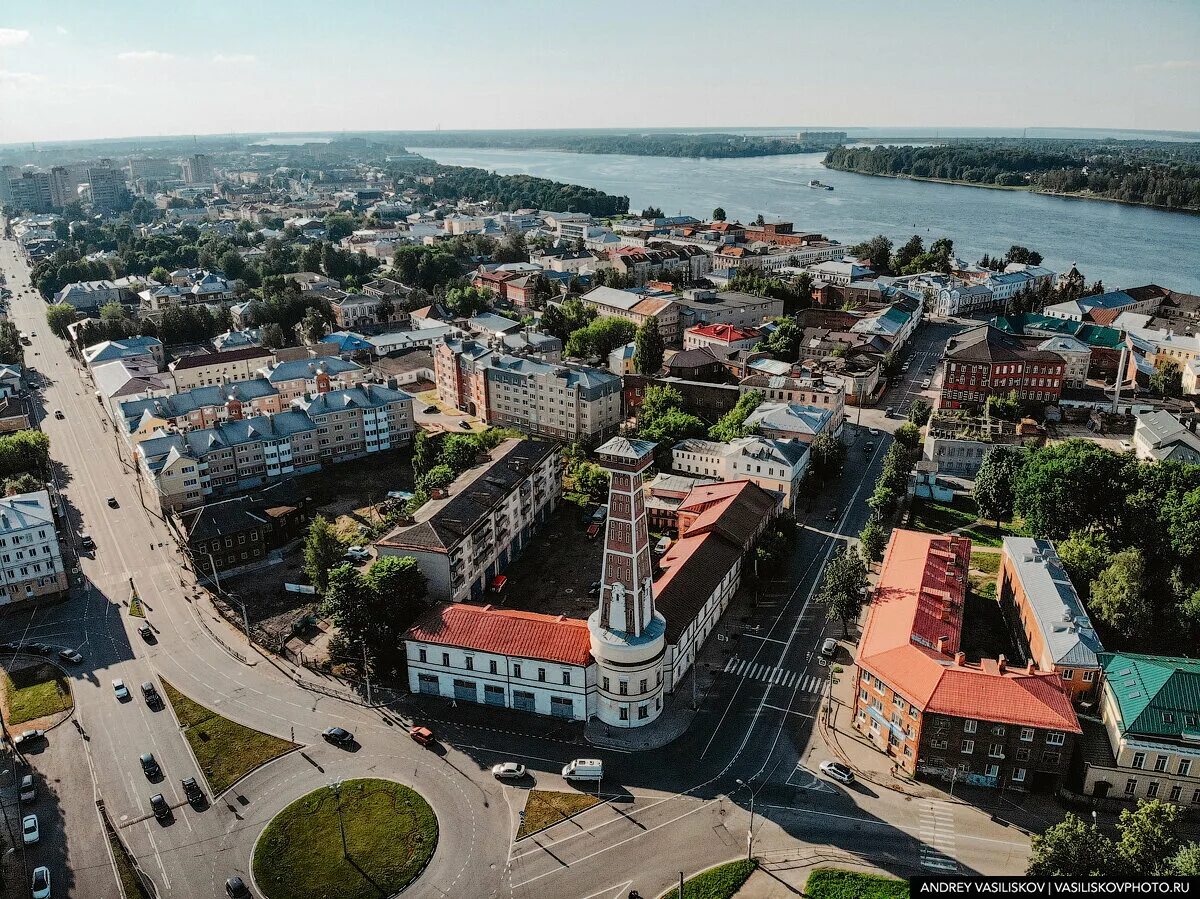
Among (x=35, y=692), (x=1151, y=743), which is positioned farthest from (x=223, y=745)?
(x=1151, y=743)

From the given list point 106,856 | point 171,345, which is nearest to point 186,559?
point 106,856

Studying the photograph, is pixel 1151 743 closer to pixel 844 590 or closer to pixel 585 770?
pixel 844 590

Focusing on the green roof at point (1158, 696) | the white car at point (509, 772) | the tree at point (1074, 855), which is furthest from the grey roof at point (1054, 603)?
the white car at point (509, 772)

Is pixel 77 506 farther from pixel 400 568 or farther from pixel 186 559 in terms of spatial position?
pixel 400 568

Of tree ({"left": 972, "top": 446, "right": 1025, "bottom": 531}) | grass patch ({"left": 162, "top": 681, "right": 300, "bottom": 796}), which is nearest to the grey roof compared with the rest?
tree ({"left": 972, "top": 446, "right": 1025, "bottom": 531})

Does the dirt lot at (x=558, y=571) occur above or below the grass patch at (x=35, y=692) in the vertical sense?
above

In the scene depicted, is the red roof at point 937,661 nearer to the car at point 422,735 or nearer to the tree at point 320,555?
the car at point 422,735
